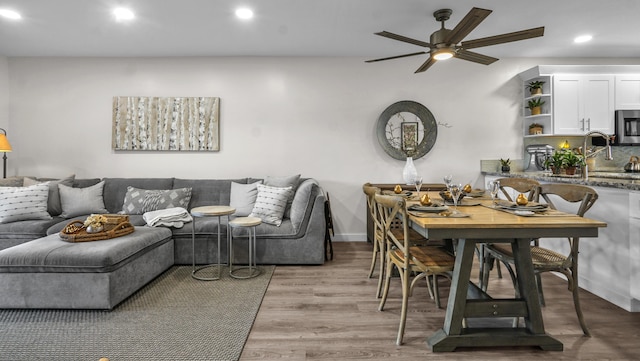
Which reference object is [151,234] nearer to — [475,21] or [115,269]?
[115,269]

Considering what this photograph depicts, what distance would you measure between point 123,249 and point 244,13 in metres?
2.37

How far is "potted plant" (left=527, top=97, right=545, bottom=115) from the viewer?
169 inches

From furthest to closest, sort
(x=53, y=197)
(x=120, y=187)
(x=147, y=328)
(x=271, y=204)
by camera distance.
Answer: (x=120, y=187) < (x=53, y=197) < (x=271, y=204) < (x=147, y=328)

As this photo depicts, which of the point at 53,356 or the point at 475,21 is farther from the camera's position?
the point at 475,21

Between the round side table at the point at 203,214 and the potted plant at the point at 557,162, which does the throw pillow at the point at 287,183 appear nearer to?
the round side table at the point at 203,214

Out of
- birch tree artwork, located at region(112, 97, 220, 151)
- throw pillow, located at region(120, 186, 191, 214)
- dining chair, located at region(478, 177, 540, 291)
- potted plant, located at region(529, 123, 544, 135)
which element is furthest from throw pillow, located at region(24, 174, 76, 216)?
potted plant, located at region(529, 123, 544, 135)

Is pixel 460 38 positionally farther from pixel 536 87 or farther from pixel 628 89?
pixel 628 89

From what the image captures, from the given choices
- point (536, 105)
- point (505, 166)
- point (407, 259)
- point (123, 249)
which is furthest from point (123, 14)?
point (536, 105)

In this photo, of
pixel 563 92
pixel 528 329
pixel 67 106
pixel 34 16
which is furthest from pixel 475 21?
pixel 67 106

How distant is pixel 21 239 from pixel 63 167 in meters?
1.61

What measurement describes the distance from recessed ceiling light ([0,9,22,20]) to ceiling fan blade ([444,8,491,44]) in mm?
4046

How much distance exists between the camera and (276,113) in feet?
14.8

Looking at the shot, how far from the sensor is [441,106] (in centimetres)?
452

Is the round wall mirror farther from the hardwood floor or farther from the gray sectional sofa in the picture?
the hardwood floor
